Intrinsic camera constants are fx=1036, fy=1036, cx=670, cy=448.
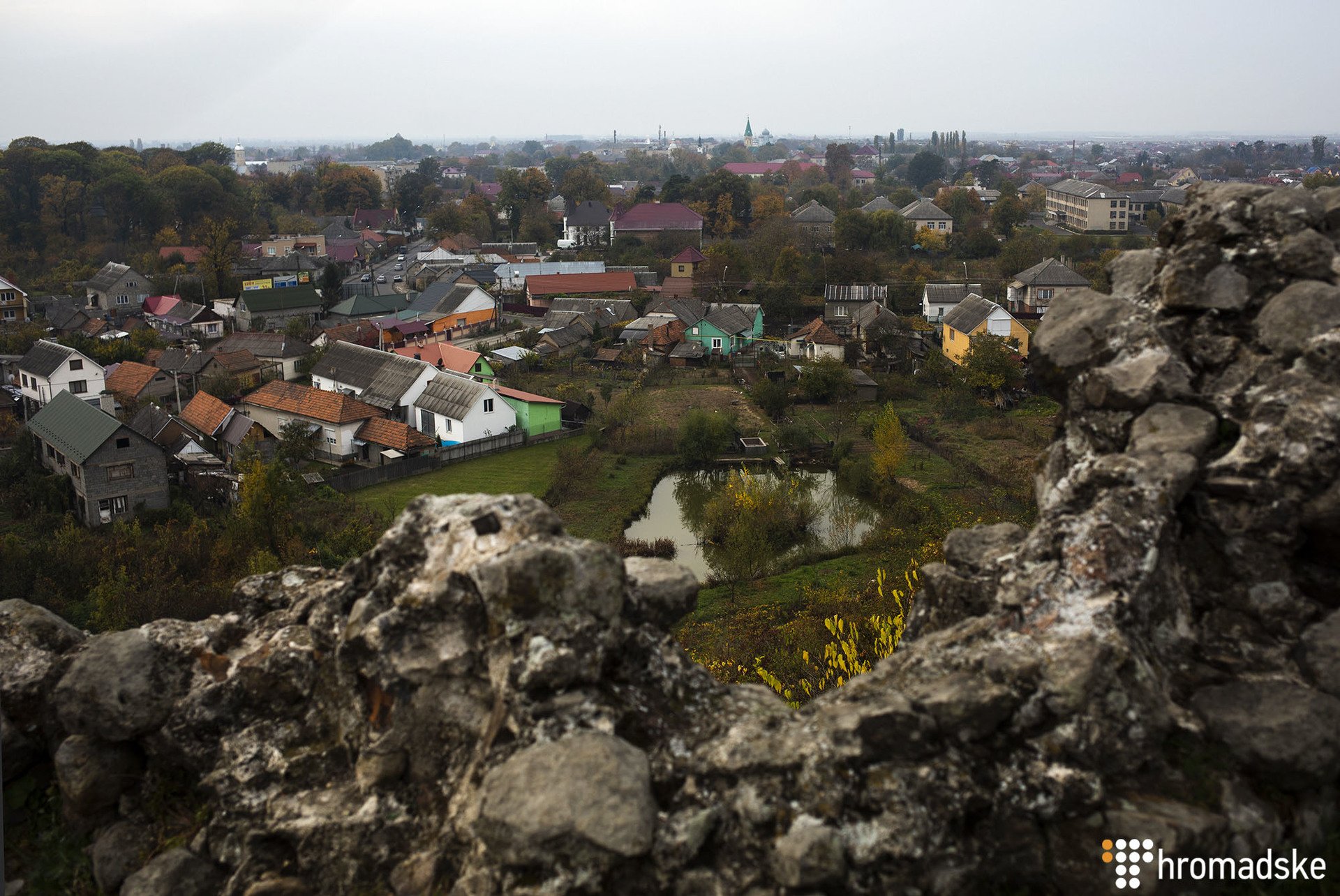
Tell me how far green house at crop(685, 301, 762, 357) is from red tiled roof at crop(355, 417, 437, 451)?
14.3 metres

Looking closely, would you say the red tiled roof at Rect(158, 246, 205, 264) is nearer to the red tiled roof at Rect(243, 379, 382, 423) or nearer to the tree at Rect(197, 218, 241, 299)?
the tree at Rect(197, 218, 241, 299)

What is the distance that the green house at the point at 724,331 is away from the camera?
3816cm

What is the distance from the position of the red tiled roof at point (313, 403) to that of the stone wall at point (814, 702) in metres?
20.6

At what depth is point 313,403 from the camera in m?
26.7

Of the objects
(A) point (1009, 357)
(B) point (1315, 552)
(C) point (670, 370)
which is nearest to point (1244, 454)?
(B) point (1315, 552)

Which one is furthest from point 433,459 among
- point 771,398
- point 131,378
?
point 131,378

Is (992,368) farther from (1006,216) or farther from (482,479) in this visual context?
(1006,216)

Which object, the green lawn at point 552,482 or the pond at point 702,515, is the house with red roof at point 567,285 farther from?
the pond at point 702,515

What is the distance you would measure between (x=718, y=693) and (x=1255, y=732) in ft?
8.33

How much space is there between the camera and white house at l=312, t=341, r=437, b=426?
28156 mm

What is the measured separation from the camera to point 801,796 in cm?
455

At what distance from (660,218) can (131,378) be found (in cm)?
3597

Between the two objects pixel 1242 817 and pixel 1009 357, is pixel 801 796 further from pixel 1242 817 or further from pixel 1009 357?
pixel 1009 357

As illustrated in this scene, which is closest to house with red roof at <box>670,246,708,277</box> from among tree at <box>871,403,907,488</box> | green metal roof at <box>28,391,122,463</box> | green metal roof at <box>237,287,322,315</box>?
green metal roof at <box>237,287,322,315</box>
